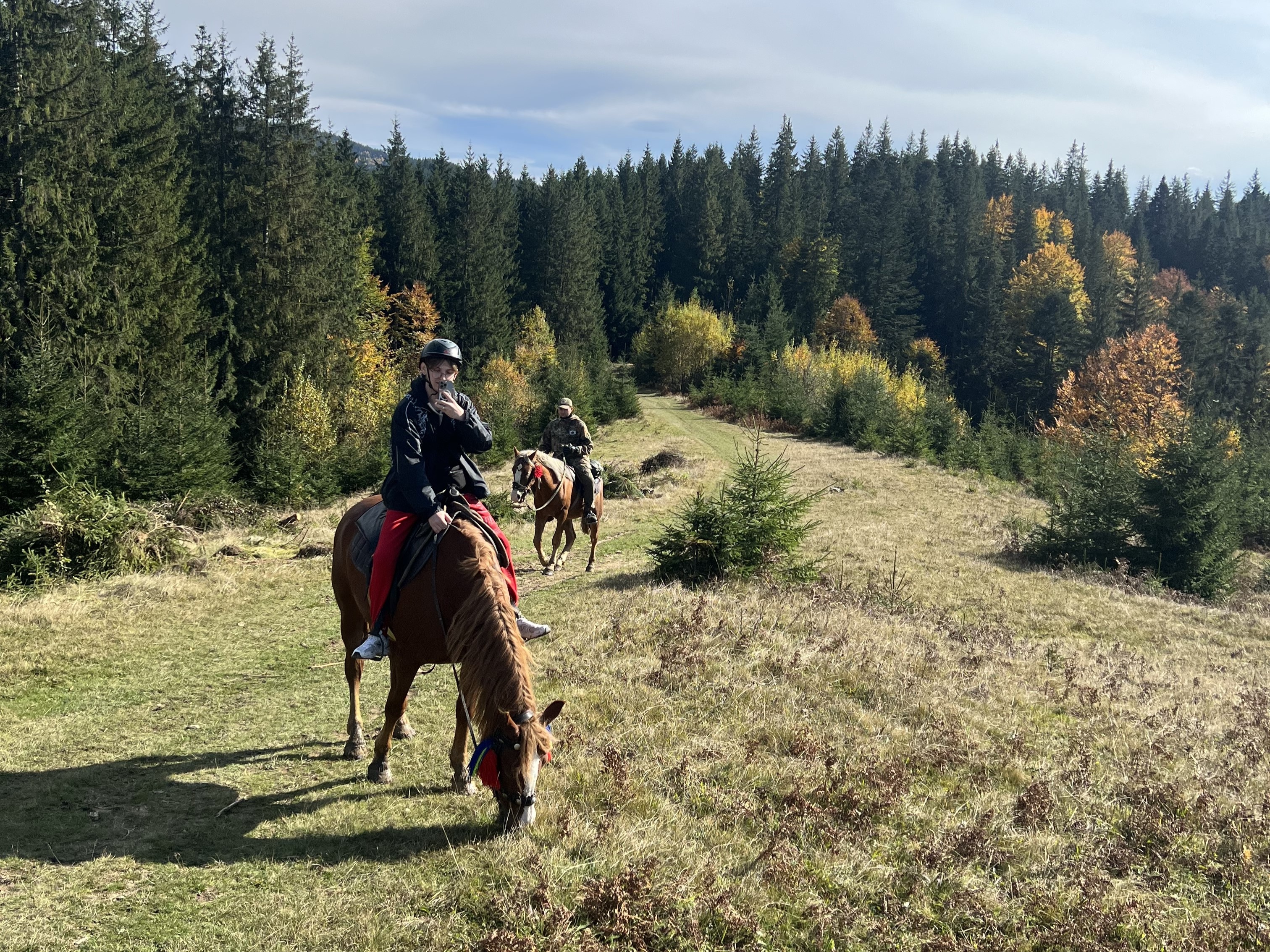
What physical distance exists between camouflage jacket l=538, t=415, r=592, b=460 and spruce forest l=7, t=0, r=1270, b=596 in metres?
9.01

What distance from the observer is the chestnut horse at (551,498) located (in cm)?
1339

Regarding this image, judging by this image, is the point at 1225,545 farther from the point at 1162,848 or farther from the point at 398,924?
the point at 398,924

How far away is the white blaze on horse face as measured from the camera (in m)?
4.46

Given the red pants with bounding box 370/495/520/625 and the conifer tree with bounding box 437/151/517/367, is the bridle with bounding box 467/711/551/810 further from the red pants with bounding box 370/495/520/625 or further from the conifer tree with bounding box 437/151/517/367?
the conifer tree with bounding box 437/151/517/367

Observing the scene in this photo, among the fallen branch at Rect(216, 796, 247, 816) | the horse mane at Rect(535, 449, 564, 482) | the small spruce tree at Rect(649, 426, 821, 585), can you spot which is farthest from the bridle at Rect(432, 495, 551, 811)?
the horse mane at Rect(535, 449, 564, 482)

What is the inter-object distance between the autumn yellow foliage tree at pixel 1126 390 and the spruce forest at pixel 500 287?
2.67 ft

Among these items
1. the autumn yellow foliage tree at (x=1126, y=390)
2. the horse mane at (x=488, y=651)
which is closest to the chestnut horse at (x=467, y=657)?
the horse mane at (x=488, y=651)

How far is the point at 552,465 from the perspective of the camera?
1399cm

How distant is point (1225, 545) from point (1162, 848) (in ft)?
55.4

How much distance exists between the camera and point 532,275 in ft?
242

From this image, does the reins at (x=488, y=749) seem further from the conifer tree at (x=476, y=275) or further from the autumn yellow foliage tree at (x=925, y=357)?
the autumn yellow foliage tree at (x=925, y=357)

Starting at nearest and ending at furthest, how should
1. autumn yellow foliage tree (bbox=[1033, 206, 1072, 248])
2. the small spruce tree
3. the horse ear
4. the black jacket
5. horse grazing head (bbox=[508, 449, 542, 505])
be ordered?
the horse ear < the black jacket < the small spruce tree < horse grazing head (bbox=[508, 449, 542, 505]) < autumn yellow foliage tree (bbox=[1033, 206, 1072, 248])

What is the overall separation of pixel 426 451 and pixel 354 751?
8.75 feet

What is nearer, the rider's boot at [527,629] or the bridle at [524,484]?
the rider's boot at [527,629]
